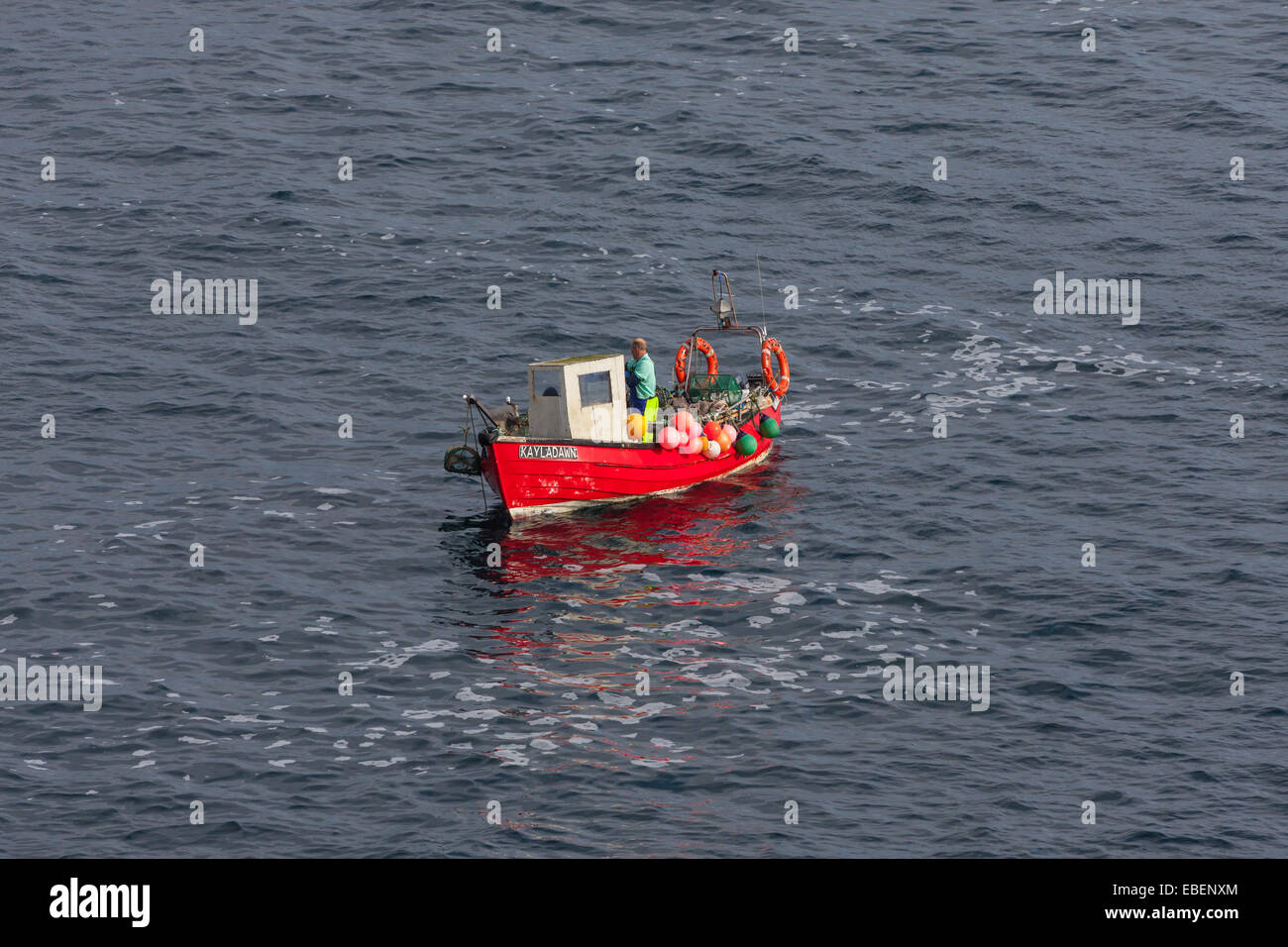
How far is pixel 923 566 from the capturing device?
35.2 m

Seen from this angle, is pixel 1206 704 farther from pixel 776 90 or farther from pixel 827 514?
→ pixel 776 90

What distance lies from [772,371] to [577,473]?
22.7 feet

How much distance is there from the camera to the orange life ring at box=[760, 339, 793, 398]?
41.4 metres

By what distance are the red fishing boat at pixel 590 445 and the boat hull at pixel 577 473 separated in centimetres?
2

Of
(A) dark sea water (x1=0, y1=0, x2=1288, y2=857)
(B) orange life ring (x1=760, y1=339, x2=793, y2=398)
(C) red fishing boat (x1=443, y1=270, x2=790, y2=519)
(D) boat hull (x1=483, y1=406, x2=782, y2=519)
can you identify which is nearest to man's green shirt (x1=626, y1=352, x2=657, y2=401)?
(C) red fishing boat (x1=443, y1=270, x2=790, y2=519)

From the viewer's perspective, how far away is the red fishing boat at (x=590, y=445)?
121 ft

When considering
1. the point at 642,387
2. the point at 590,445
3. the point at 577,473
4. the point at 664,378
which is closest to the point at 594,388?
the point at 642,387

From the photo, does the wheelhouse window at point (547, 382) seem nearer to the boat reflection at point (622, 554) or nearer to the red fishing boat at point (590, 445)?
the red fishing boat at point (590, 445)

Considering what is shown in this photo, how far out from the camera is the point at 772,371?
41875 mm

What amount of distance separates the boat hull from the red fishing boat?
0.07 feet

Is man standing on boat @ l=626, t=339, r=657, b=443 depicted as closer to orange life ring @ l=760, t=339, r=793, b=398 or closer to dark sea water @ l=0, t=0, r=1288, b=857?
dark sea water @ l=0, t=0, r=1288, b=857

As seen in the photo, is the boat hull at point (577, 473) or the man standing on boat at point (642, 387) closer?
the boat hull at point (577, 473)

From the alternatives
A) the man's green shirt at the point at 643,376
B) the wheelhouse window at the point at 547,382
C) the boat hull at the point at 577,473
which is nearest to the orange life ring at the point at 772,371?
the boat hull at the point at 577,473
